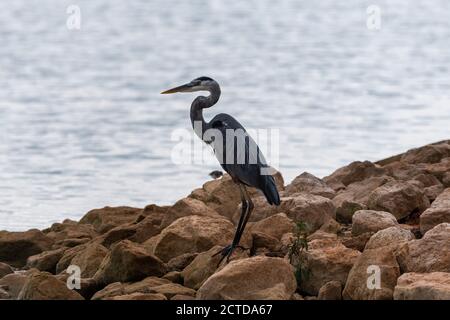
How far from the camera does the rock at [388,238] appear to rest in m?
9.03

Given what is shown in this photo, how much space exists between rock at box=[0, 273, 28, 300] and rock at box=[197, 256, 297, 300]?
1.92 metres

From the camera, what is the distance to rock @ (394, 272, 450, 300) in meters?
7.77

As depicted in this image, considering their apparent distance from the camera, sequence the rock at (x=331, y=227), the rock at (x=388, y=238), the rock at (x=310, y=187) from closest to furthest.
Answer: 1. the rock at (x=388, y=238)
2. the rock at (x=331, y=227)
3. the rock at (x=310, y=187)

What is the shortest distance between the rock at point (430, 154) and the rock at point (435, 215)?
119 inches

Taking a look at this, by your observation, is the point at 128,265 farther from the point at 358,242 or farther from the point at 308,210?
the point at 308,210

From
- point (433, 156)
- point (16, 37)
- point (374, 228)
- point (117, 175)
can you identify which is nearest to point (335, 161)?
point (117, 175)

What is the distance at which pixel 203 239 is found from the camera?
32.7 feet

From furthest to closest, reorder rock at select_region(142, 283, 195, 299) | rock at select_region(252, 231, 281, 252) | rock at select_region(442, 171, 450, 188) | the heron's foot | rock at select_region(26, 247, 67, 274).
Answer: rock at select_region(442, 171, 450, 188) → rock at select_region(26, 247, 67, 274) → rock at select_region(252, 231, 281, 252) → the heron's foot → rock at select_region(142, 283, 195, 299)

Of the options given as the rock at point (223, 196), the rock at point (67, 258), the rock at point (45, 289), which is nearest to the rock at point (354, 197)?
the rock at point (223, 196)

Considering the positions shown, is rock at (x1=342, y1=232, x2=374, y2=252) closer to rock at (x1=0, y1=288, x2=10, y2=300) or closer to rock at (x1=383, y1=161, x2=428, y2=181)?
rock at (x1=383, y1=161, x2=428, y2=181)

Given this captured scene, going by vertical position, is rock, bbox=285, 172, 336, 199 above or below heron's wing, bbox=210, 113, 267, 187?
below

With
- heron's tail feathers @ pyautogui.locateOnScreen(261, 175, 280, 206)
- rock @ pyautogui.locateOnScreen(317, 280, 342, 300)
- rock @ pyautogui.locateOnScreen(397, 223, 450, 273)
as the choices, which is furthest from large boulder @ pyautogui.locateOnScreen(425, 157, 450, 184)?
rock @ pyautogui.locateOnScreen(317, 280, 342, 300)

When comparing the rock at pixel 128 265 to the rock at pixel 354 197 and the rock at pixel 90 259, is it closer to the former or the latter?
the rock at pixel 90 259
